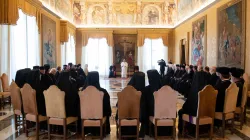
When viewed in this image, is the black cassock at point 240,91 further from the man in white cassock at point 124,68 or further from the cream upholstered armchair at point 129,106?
the man in white cassock at point 124,68

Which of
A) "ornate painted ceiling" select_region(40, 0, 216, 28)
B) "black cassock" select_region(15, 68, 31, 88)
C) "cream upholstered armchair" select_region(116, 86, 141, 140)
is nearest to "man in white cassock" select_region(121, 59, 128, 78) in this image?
"ornate painted ceiling" select_region(40, 0, 216, 28)

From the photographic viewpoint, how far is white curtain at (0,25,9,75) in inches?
359

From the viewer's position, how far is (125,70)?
883 inches

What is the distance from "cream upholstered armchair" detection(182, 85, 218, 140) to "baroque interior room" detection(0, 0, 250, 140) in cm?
2

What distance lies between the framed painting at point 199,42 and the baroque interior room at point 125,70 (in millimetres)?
56

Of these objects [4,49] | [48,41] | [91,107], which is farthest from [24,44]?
[91,107]

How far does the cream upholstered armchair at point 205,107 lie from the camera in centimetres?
499

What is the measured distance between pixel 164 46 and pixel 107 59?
547 centimetres

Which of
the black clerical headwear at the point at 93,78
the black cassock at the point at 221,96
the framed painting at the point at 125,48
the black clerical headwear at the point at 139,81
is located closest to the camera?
the black clerical headwear at the point at 93,78

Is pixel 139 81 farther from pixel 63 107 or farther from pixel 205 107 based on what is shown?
pixel 63 107

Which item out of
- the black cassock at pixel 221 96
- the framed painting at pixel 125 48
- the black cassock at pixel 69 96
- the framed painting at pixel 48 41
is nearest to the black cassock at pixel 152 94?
the black cassock at pixel 221 96

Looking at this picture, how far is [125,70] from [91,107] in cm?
1744

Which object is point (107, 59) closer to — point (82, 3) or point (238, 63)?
point (82, 3)

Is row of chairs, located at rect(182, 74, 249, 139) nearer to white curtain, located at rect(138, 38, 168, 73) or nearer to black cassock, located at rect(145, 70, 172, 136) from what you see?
black cassock, located at rect(145, 70, 172, 136)
